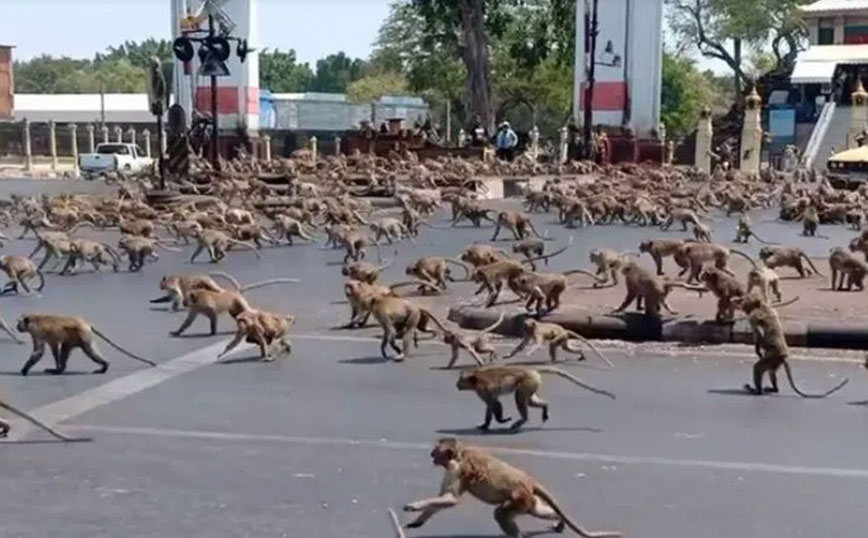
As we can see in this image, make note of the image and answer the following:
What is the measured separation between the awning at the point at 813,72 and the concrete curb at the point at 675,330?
52.4 metres

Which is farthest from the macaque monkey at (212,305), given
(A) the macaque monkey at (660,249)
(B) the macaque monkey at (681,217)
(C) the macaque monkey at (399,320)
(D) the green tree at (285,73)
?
(D) the green tree at (285,73)

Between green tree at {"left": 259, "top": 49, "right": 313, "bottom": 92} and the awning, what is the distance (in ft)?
273

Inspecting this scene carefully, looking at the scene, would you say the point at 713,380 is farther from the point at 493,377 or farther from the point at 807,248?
the point at 807,248

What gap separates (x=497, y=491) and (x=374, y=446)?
240 cm

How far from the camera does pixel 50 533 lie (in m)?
6.95

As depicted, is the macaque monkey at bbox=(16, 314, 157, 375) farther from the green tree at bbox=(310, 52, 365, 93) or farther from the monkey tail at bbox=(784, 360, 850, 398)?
the green tree at bbox=(310, 52, 365, 93)

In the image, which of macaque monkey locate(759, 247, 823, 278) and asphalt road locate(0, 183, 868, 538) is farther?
macaque monkey locate(759, 247, 823, 278)

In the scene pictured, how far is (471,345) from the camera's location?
12.0 meters

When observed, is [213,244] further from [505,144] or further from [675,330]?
[505,144]

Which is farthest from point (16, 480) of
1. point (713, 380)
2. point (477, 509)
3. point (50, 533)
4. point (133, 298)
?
point (133, 298)

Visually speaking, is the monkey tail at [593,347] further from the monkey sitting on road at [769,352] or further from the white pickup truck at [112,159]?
the white pickup truck at [112,159]

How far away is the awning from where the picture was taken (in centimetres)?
6425

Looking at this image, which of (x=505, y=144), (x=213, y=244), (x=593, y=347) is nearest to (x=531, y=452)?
(x=593, y=347)

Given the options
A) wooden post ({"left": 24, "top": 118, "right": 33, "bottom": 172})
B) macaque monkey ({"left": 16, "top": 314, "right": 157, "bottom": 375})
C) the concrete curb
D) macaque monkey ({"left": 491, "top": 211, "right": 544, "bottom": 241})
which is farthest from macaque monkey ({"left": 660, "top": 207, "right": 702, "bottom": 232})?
wooden post ({"left": 24, "top": 118, "right": 33, "bottom": 172})
